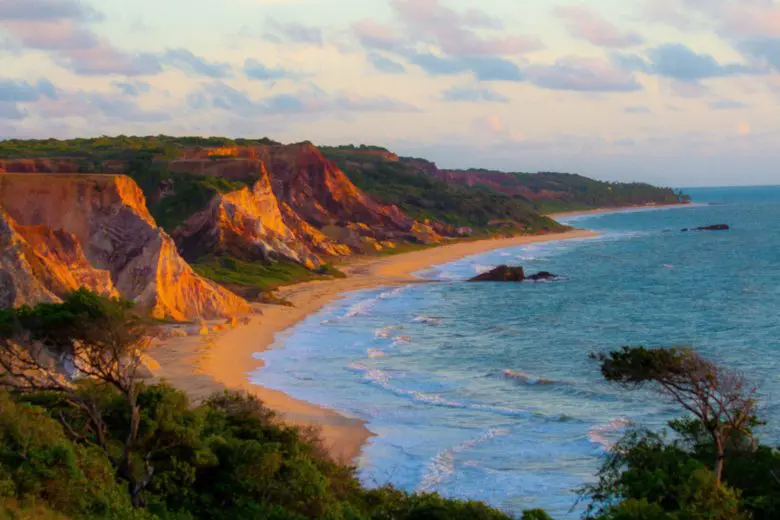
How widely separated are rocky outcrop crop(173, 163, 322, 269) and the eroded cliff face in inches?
696

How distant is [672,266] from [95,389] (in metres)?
84.4

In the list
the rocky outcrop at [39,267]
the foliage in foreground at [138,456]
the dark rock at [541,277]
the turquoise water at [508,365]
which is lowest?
the turquoise water at [508,365]

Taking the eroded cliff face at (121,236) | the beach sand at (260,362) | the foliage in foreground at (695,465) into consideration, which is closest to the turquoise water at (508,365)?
the beach sand at (260,362)

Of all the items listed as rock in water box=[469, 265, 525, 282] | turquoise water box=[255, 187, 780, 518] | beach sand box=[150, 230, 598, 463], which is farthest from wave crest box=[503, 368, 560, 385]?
rock in water box=[469, 265, 525, 282]

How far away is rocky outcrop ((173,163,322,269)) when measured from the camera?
245 ft

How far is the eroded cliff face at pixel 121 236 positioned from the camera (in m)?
49.3

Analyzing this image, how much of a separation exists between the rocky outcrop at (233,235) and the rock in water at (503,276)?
12931 millimetres

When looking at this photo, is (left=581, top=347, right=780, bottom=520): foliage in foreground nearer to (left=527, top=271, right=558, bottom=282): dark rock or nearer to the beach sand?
the beach sand

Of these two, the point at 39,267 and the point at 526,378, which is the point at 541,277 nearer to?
the point at 526,378

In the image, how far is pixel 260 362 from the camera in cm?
4159

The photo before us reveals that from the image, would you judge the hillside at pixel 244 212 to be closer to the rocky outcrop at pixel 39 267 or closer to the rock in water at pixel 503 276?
the rocky outcrop at pixel 39 267

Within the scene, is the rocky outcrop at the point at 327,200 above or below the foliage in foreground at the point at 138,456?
above

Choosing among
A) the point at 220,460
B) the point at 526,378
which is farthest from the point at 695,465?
the point at 526,378

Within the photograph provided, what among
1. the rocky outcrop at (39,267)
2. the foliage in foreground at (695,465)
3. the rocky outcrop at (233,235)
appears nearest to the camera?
the foliage in foreground at (695,465)
